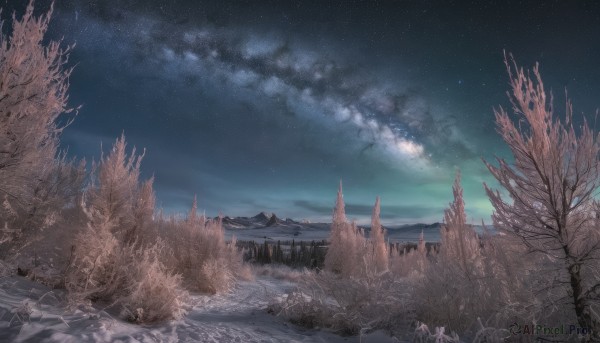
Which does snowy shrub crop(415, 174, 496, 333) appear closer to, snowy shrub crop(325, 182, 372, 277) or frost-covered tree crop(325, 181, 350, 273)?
snowy shrub crop(325, 182, 372, 277)

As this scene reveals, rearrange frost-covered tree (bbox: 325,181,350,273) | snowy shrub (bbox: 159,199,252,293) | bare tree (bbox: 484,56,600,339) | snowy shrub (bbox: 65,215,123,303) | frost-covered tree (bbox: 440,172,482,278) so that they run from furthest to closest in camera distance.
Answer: frost-covered tree (bbox: 325,181,350,273) < snowy shrub (bbox: 159,199,252,293) < frost-covered tree (bbox: 440,172,482,278) < snowy shrub (bbox: 65,215,123,303) < bare tree (bbox: 484,56,600,339)

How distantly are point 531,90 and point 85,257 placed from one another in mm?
7025

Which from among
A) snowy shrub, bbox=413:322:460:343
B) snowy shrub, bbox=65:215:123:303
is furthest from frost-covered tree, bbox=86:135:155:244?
snowy shrub, bbox=413:322:460:343

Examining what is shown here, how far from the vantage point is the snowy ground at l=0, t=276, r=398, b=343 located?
3.93 m

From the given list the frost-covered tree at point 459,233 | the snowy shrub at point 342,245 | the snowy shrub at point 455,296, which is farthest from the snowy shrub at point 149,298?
the snowy shrub at point 342,245

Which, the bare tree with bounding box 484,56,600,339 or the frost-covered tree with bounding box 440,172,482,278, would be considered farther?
the frost-covered tree with bounding box 440,172,482,278

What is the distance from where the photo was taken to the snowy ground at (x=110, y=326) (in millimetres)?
3930

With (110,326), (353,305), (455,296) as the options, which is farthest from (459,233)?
(110,326)

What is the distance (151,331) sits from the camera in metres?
4.77

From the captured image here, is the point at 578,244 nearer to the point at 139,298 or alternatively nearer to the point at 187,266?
the point at 139,298

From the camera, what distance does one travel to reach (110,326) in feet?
14.7

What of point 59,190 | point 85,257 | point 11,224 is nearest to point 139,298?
point 85,257

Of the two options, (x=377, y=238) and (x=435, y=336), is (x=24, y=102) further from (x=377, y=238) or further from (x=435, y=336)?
(x=377, y=238)

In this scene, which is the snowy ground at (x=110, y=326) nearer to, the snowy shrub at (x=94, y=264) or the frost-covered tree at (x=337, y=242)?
the snowy shrub at (x=94, y=264)
